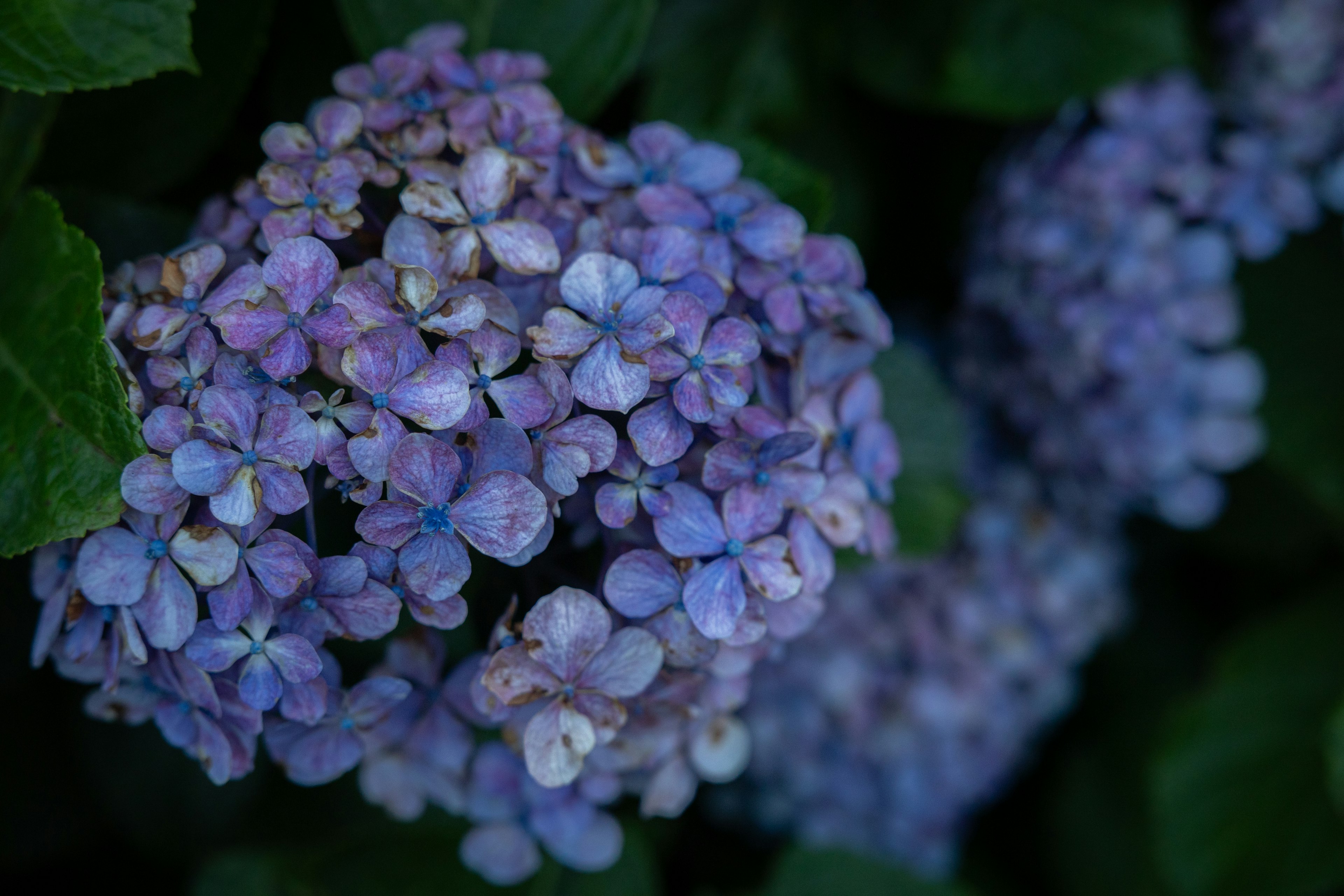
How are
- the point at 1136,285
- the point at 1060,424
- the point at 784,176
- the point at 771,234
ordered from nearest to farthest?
1. the point at 771,234
2. the point at 784,176
3. the point at 1136,285
4. the point at 1060,424

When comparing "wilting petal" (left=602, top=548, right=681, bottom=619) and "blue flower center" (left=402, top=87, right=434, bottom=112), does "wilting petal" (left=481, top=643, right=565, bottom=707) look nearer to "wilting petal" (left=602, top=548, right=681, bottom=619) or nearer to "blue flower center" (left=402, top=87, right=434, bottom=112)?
"wilting petal" (left=602, top=548, right=681, bottom=619)

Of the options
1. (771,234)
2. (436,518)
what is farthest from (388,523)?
(771,234)

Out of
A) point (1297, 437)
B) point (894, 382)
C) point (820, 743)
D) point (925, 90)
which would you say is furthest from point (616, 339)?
point (1297, 437)

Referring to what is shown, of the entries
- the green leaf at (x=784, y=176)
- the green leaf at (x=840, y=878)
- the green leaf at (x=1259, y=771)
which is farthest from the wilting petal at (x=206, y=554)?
the green leaf at (x=1259, y=771)

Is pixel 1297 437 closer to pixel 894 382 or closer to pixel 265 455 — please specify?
pixel 894 382

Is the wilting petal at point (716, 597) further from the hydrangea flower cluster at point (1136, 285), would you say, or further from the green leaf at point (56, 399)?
the hydrangea flower cluster at point (1136, 285)

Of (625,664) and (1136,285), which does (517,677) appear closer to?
(625,664)

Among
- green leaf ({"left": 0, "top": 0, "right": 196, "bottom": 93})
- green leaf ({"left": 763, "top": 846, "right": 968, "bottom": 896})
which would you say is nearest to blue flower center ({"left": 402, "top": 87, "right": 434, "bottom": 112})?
green leaf ({"left": 0, "top": 0, "right": 196, "bottom": 93})
